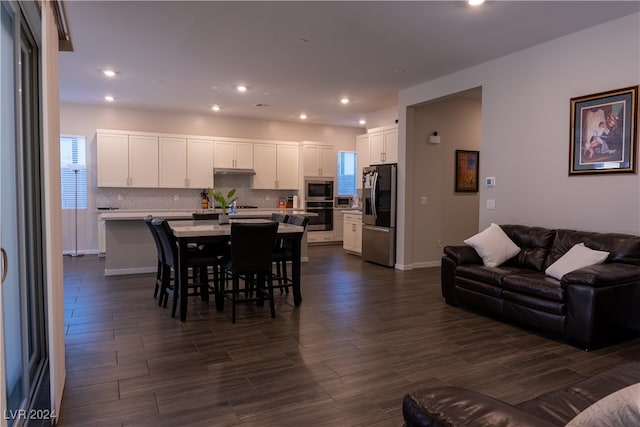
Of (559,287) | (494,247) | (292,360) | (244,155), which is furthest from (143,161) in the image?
(559,287)

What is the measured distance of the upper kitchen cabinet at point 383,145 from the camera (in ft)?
23.0

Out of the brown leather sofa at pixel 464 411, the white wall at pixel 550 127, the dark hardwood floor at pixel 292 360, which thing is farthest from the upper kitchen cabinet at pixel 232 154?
the brown leather sofa at pixel 464 411

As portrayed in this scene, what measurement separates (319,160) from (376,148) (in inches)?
87.5

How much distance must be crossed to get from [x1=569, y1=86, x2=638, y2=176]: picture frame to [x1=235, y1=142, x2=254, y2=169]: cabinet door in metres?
6.21

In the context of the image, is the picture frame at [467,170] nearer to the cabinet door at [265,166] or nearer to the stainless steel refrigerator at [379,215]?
the stainless steel refrigerator at [379,215]

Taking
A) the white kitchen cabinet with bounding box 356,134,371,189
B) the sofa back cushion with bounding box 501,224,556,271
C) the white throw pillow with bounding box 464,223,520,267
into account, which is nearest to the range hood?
the white kitchen cabinet with bounding box 356,134,371,189

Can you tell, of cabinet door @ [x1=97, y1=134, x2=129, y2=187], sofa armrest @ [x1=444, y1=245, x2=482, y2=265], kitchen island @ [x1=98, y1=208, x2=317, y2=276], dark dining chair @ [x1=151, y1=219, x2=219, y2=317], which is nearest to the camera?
dark dining chair @ [x1=151, y1=219, x2=219, y2=317]

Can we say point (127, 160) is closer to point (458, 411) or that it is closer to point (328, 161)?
point (328, 161)

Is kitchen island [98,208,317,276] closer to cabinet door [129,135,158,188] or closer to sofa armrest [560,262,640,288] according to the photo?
cabinet door [129,135,158,188]

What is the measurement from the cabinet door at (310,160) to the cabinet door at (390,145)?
2453 millimetres

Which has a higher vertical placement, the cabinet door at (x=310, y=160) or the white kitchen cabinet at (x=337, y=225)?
the cabinet door at (x=310, y=160)

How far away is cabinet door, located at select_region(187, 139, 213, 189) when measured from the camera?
838 cm

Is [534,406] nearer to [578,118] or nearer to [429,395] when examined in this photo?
[429,395]

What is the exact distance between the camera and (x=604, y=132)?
157 inches
